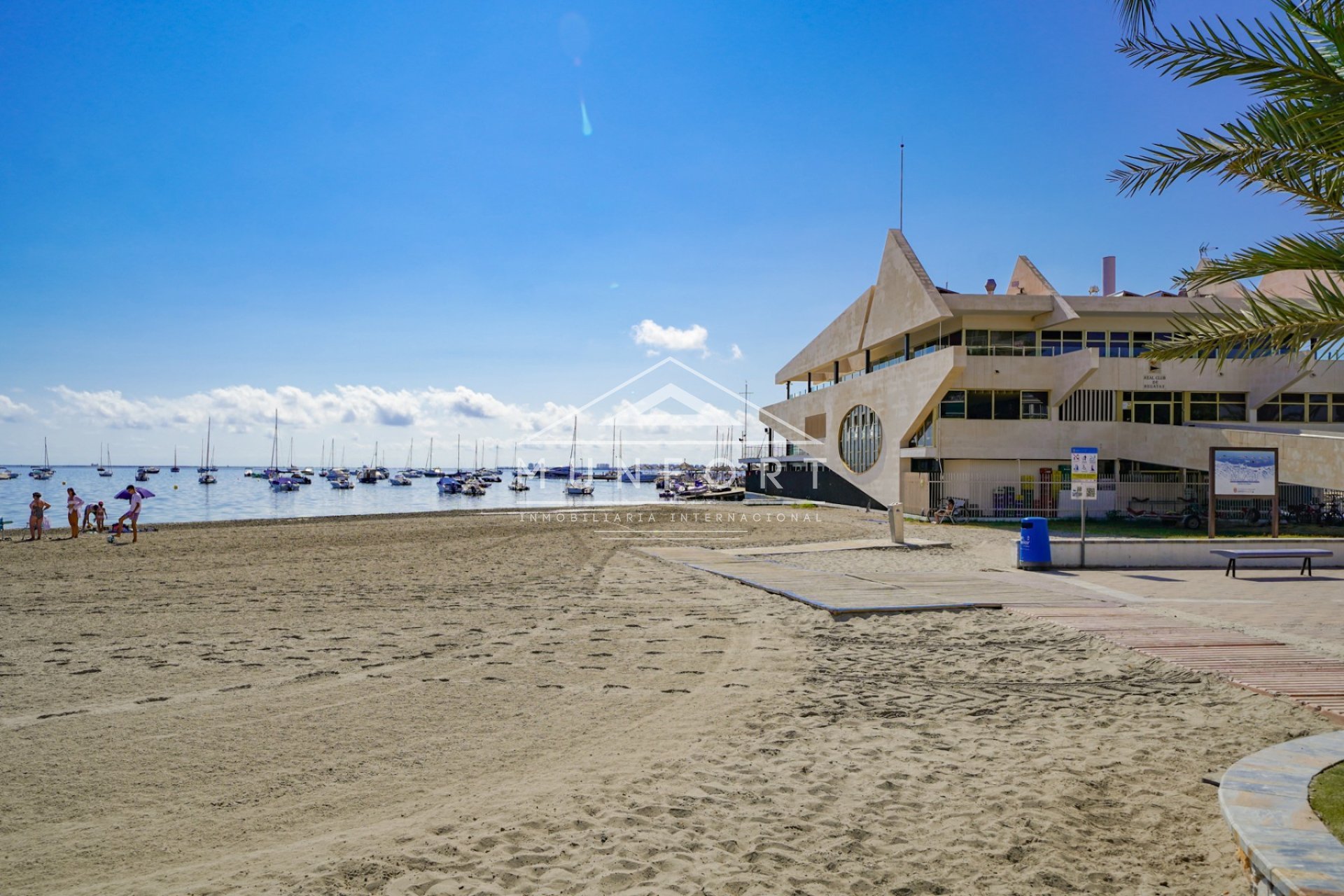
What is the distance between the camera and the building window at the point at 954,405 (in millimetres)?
34531

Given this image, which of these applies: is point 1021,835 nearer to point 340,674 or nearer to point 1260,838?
point 1260,838

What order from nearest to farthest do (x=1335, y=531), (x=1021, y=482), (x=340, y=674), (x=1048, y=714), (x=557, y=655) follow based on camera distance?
1. (x=1048, y=714)
2. (x=340, y=674)
3. (x=557, y=655)
4. (x=1335, y=531)
5. (x=1021, y=482)

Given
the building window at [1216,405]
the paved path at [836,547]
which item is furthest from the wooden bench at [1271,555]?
the building window at [1216,405]

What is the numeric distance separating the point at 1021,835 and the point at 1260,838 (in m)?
1.22

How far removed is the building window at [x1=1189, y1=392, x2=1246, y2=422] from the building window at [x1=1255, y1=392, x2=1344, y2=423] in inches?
34.8

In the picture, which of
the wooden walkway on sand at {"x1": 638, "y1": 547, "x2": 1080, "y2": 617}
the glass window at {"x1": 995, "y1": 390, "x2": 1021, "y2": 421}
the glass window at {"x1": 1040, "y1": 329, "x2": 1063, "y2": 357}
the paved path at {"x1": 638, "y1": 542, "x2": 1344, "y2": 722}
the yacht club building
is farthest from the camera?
the glass window at {"x1": 1040, "y1": 329, "x2": 1063, "y2": 357}

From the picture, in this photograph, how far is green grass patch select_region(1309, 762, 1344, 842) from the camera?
410 cm

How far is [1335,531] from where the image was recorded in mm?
26062

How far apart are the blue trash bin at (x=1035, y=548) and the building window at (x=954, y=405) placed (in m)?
18.2

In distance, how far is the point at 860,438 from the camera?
141ft

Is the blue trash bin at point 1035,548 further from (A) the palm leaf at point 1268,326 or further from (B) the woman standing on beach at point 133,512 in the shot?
(B) the woman standing on beach at point 133,512

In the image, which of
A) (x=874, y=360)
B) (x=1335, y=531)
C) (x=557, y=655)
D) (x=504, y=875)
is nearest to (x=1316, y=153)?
(x=504, y=875)

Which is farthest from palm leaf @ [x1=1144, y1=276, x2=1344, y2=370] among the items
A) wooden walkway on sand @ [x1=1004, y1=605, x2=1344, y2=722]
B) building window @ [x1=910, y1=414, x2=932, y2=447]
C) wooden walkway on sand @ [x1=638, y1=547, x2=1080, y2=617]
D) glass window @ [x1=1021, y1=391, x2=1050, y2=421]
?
glass window @ [x1=1021, y1=391, x2=1050, y2=421]

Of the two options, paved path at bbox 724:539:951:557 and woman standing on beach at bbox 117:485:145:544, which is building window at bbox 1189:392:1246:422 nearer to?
paved path at bbox 724:539:951:557
